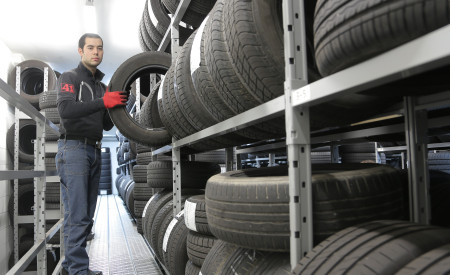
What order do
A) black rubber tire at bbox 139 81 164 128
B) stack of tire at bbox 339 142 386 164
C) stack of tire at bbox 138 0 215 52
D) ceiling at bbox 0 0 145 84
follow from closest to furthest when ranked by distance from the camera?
1. stack of tire at bbox 138 0 215 52
2. black rubber tire at bbox 139 81 164 128
3. stack of tire at bbox 339 142 386 164
4. ceiling at bbox 0 0 145 84

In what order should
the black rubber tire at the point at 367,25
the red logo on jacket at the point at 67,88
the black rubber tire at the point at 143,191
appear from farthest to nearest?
the black rubber tire at the point at 143,191, the red logo on jacket at the point at 67,88, the black rubber tire at the point at 367,25

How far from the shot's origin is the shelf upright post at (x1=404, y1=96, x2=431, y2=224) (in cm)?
121

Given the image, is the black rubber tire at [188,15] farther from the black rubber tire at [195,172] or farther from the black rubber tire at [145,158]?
the black rubber tire at [145,158]

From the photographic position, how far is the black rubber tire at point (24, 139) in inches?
218

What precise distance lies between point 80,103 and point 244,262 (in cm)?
184

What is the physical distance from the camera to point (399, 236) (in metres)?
0.82

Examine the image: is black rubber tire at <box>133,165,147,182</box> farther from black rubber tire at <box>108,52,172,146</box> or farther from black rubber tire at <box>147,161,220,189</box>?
black rubber tire at <box>108,52,172,146</box>

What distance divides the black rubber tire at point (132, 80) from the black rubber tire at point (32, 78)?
431 centimetres

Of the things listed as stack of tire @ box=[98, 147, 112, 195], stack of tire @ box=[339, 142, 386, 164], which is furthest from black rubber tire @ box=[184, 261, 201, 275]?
stack of tire @ box=[98, 147, 112, 195]

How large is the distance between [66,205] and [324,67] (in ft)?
8.05

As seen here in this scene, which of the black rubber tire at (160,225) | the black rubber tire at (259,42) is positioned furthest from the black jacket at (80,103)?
the black rubber tire at (259,42)

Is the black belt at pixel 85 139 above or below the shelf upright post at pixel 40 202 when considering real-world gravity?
above

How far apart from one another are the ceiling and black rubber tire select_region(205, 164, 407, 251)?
499 centimetres

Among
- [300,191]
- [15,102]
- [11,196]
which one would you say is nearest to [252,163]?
[11,196]
